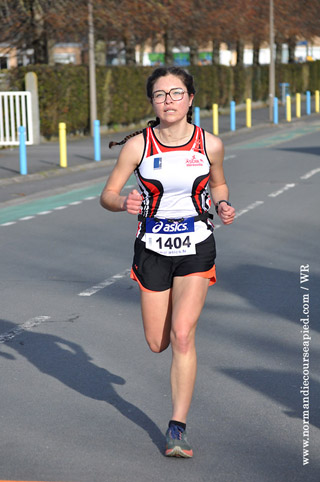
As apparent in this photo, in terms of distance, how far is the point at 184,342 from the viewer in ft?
16.9

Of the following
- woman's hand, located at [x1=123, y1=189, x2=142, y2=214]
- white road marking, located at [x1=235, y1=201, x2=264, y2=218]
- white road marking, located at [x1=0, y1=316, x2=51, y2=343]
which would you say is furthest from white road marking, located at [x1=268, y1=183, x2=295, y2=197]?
woman's hand, located at [x1=123, y1=189, x2=142, y2=214]

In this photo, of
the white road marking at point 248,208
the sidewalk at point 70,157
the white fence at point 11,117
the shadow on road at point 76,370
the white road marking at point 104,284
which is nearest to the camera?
the shadow on road at point 76,370

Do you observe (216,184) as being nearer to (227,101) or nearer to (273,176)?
(273,176)

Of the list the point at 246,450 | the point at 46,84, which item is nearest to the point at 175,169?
the point at 246,450

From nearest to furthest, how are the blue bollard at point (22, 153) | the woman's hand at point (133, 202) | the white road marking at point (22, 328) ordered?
1. the woman's hand at point (133, 202)
2. the white road marking at point (22, 328)
3. the blue bollard at point (22, 153)

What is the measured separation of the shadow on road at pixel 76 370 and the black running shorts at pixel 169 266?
0.79 m

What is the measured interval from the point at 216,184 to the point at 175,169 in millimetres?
361

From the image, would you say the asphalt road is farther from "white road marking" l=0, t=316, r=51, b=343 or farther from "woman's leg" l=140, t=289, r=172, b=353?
"woman's leg" l=140, t=289, r=172, b=353

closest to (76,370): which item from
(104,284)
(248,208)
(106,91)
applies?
(104,284)

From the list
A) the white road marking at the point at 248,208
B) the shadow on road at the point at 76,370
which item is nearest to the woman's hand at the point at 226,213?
the shadow on road at the point at 76,370

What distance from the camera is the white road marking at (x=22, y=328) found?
7692 millimetres

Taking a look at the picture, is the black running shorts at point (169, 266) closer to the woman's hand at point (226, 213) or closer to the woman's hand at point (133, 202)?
the woman's hand at point (226, 213)

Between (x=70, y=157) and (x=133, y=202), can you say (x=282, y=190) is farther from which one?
(x=133, y=202)

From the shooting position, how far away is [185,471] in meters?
4.89
